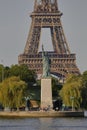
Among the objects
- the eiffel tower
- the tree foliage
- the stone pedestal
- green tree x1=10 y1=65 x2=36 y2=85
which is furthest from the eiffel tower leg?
the stone pedestal

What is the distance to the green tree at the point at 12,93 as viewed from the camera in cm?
11850

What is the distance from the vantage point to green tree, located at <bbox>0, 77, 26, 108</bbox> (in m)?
118

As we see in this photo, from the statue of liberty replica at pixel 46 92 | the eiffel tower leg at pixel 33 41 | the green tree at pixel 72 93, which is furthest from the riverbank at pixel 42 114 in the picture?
the eiffel tower leg at pixel 33 41

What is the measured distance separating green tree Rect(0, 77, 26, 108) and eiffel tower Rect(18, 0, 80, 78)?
63150 mm

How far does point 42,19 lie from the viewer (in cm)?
19862

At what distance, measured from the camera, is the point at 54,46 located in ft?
643

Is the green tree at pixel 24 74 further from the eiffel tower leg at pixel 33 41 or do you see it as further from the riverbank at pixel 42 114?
the riverbank at pixel 42 114

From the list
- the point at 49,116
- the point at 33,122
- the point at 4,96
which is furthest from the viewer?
the point at 4,96

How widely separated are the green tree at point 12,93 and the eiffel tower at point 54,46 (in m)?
63.2

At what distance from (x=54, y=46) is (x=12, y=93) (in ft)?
253

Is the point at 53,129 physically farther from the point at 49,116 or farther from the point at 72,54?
the point at 72,54

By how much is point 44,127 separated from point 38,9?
114073 mm

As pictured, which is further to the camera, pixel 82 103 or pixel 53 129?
pixel 82 103

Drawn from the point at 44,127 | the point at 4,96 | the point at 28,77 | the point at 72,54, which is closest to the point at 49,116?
the point at 4,96
